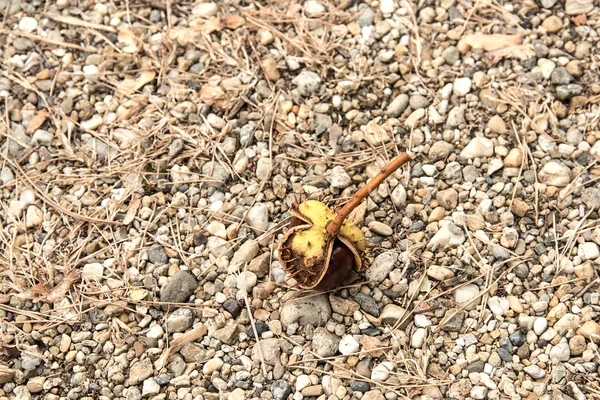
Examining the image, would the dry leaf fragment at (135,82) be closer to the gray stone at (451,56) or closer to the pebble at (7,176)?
the pebble at (7,176)

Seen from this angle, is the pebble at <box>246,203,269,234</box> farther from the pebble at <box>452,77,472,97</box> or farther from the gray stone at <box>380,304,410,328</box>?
the pebble at <box>452,77,472,97</box>

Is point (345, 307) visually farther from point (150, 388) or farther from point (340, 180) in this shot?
point (150, 388)

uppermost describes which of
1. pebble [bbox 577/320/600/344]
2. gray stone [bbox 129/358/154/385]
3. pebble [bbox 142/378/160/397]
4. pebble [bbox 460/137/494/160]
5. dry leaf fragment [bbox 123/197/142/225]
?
pebble [bbox 460/137/494/160]

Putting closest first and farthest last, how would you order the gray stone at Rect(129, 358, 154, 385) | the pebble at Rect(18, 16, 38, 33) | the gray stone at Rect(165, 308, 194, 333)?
the gray stone at Rect(129, 358, 154, 385)
the gray stone at Rect(165, 308, 194, 333)
the pebble at Rect(18, 16, 38, 33)

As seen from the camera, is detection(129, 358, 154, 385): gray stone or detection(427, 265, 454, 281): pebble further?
detection(427, 265, 454, 281): pebble

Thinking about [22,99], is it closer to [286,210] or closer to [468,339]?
[286,210]

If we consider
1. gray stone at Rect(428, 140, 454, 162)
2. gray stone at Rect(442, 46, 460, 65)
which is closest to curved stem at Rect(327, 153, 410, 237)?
gray stone at Rect(428, 140, 454, 162)

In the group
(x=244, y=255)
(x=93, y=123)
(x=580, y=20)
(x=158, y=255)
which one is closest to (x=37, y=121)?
(x=93, y=123)
